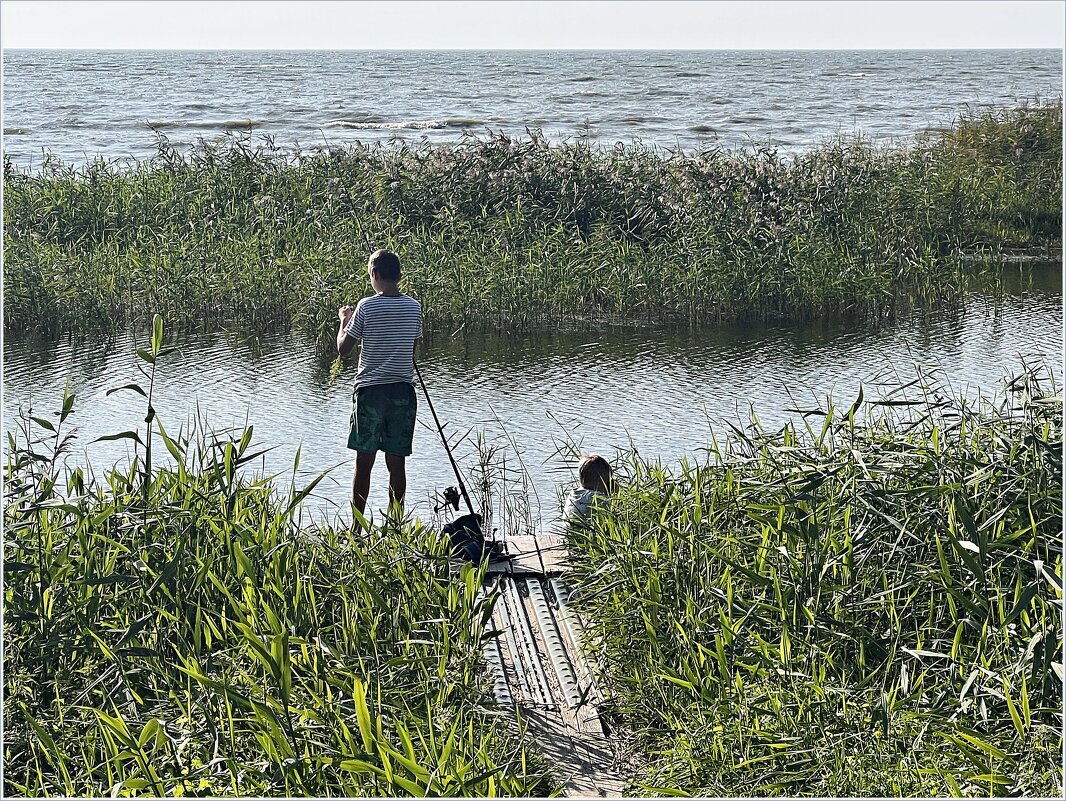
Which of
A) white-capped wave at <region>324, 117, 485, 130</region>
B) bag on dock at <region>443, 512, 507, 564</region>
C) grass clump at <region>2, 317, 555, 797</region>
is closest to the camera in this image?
grass clump at <region>2, 317, 555, 797</region>

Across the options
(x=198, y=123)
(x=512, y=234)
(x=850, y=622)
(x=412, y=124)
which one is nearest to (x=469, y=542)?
(x=850, y=622)

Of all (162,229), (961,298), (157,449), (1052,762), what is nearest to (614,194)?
(961,298)

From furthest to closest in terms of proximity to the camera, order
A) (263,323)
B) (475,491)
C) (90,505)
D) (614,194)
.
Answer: (614,194), (263,323), (475,491), (90,505)

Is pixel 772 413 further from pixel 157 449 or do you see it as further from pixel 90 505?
pixel 90 505

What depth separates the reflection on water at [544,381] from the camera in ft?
22.0

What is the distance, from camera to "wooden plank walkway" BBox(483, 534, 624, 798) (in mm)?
3350

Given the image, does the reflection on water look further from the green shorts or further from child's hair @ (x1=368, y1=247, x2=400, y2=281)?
child's hair @ (x1=368, y1=247, x2=400, y2=281)

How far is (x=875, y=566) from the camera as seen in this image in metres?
3.79

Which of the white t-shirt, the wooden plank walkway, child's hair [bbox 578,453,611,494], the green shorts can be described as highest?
the green shorts

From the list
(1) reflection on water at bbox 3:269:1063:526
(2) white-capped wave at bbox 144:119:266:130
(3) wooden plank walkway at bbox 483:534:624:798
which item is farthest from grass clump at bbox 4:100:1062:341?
(2) white-capped wave at bbox 144:119:266:130

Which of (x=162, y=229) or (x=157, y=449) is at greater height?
(x=162, y=229)

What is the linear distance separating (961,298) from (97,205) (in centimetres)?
837

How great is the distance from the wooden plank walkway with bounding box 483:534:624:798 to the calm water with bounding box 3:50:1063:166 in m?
20.0

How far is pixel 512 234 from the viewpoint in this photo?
36.1 feet
